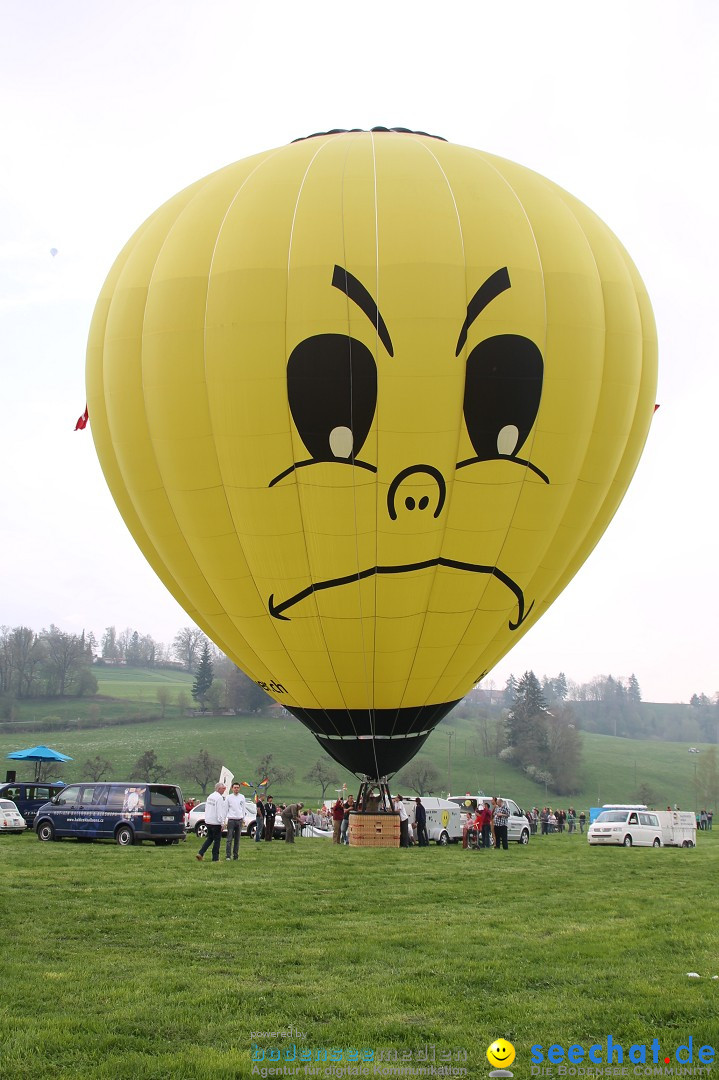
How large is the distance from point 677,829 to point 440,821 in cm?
644

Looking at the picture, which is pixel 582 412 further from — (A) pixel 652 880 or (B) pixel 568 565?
(A) pixel 652 880

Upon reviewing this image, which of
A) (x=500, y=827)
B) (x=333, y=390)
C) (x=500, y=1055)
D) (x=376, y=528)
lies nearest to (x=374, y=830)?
(x=500, y=827)

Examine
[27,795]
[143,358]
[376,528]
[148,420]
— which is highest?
[143,358]

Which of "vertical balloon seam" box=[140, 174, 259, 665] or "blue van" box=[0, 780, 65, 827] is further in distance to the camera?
"blue van" box=[0, 780, 65, 827]

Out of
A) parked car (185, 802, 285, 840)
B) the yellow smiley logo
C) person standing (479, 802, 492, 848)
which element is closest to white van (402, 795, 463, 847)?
person standing (479, 802, 492, 848)

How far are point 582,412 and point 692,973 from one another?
852cm

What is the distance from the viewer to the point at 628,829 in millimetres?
25359

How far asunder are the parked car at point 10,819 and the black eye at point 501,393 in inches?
550

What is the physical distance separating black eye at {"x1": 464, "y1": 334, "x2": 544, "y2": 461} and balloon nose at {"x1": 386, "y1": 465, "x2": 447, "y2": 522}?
66 centimetres

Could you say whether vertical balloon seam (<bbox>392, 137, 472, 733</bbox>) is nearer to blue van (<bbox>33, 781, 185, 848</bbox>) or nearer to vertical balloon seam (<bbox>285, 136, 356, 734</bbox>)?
vertical balloon seam (<bbox>285, 136, 356, 734</bbox>)

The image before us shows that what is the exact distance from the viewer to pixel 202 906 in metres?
10.4

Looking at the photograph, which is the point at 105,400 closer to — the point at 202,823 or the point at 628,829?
the point at 202,823

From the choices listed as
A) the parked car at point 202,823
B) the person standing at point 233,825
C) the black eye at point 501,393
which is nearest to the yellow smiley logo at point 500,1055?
the black eye at point 501,393

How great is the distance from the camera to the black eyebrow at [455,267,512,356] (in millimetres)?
13734
